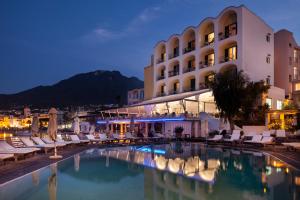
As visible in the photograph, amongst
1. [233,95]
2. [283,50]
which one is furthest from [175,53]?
[233,95]

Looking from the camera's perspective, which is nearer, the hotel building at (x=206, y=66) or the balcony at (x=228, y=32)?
the hotel building at (x=206, y=66)

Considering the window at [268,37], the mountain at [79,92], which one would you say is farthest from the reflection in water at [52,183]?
the mountain at [79,92]

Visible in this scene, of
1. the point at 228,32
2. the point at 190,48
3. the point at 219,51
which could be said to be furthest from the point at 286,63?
the point at 190,48

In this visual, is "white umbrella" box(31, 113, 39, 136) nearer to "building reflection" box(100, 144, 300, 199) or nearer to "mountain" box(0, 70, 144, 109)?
"building reflection" box(100, 144, 300, 199)

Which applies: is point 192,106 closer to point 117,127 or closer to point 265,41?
point 265,41

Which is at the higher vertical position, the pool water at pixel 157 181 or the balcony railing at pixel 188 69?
the balcony railing at pixel 188 69

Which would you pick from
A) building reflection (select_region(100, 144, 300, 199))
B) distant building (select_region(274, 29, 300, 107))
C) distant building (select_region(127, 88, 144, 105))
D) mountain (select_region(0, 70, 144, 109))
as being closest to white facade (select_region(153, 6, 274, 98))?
distant building (select_region(274, 29, 300, 107))

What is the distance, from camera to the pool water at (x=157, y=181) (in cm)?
705

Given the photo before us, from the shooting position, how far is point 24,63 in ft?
576

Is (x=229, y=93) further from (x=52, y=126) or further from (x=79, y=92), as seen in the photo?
(x=79, y=92)

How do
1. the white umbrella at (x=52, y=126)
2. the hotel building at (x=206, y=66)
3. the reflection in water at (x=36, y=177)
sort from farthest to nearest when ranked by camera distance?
the hotel building at (x=206, y=66), the white umbrella at (x=52, y=126), the reflection in water at (x=36, y=177)

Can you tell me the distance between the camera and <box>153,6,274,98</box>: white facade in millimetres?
31828

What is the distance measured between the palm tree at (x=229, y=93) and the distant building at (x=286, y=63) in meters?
14.7

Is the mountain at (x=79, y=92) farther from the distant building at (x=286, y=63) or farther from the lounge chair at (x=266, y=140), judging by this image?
the lounge chair at (x=266, y=140)
